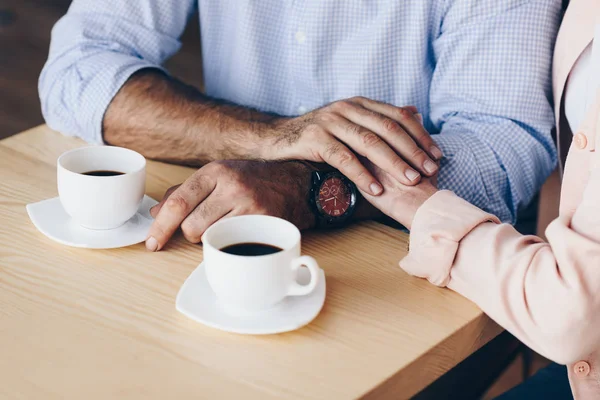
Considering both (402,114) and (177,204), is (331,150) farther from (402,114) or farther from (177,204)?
(177,204)

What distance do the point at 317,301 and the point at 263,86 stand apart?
2.70 ft

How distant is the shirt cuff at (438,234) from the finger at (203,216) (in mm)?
264

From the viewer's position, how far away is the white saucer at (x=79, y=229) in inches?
39.6

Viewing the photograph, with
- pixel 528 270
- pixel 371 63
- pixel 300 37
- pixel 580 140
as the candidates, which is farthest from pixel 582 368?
pixel 300 37

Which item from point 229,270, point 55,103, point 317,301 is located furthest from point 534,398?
point 55,103

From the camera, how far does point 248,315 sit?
866 millimetres

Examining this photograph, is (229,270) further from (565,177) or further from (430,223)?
(565,177)

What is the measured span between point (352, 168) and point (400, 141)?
3.3 inches

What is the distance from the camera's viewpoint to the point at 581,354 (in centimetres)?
89

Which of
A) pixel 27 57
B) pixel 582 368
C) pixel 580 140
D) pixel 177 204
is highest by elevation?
pixel 580 140

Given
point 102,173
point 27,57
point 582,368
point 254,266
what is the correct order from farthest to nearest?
point 27,57, point 102,173, point 582,368, point 254,266

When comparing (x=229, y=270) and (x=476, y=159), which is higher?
(x=229, y=270)

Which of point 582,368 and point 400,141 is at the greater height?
point 400,141

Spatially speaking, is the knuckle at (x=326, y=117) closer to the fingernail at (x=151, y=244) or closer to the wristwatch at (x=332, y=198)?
the wristwatch at (x=332, y=198)
